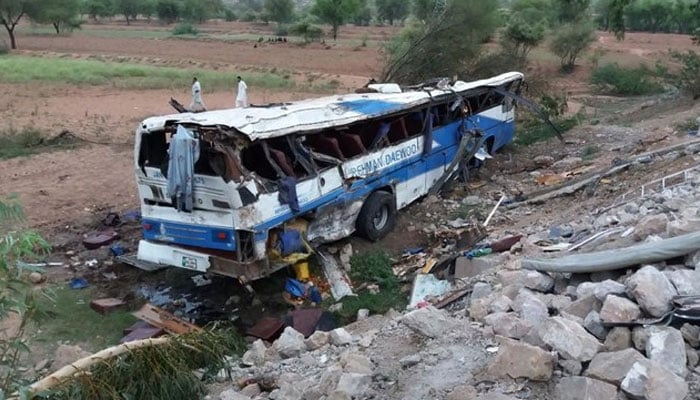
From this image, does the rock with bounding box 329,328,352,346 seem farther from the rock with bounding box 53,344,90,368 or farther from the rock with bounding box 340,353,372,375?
the rock with bounding box 53,344,90,368

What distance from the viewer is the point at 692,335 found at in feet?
14.1

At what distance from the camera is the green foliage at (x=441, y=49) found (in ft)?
66.8

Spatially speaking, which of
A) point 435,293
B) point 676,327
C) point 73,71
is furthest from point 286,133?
point 73,71

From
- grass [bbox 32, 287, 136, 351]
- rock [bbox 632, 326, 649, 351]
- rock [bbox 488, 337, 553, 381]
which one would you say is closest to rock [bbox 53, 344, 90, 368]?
grass [bbox 32, 287, 136, 351]

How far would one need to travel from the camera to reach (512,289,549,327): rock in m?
4.86

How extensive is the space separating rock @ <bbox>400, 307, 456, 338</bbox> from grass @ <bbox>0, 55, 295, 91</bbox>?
23.0 metres

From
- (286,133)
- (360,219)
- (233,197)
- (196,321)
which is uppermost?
(286,133)

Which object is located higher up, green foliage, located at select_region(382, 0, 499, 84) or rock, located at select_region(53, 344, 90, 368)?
green foliage, located at select_region(382, 0, 499, 84)

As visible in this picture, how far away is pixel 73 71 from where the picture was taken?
1257 inches

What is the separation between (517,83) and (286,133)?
8.05 meters

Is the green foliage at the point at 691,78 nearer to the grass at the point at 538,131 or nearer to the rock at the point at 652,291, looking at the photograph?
the grass at the point at 538,131

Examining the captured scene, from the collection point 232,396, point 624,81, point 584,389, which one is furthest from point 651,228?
point 624,81

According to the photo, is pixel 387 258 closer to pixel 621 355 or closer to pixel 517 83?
pixel 621 355

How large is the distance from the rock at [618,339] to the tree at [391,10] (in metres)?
81.1
